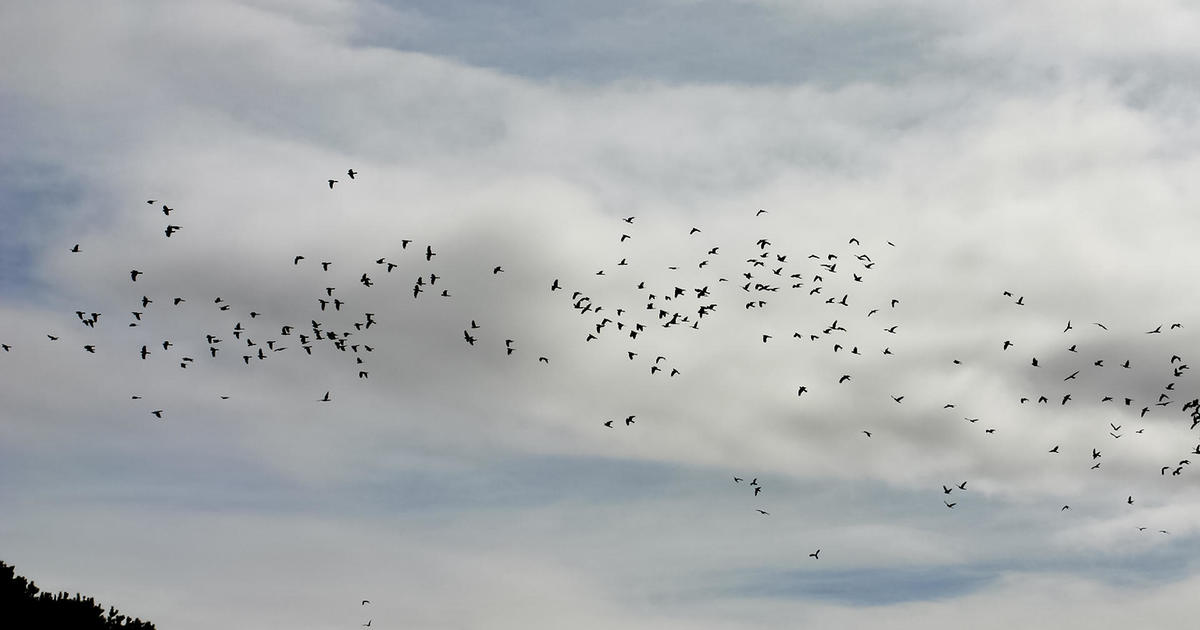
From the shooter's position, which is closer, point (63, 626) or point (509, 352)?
point (509, 352)

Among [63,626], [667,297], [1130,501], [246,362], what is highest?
[667,297]

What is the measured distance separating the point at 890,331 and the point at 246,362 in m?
36.9

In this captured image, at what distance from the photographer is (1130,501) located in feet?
201

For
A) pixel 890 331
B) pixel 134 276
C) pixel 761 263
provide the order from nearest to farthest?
pixel 134 276, pixel 761 263, pixel 890 331

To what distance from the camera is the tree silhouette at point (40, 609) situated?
60581mm

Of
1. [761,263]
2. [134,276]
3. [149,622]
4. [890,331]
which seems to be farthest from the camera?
[149,622]

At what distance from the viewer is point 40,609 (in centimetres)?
6247

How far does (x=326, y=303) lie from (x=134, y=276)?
9.75 metres

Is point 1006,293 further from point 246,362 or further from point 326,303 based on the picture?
point 246,362

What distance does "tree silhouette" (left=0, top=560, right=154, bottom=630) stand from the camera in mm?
60581

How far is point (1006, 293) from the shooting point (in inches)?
2333

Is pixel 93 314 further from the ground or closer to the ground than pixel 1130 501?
further from the ground

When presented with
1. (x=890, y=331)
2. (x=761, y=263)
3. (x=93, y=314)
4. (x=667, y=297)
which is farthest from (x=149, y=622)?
(x=890, y=331)

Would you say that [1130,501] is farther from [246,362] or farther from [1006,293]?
[246,362]
